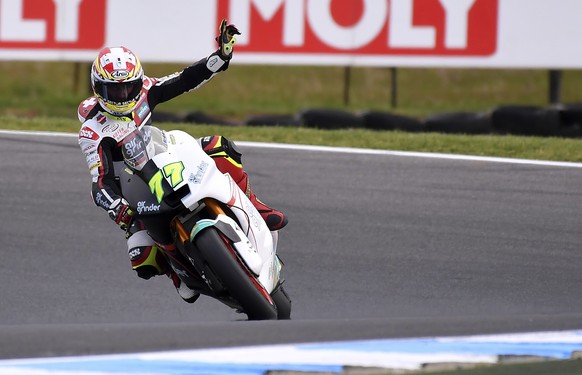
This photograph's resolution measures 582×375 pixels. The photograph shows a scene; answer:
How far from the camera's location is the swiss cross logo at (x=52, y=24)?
11766 millimetres

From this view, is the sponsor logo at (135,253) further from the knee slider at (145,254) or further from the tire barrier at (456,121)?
the tire barrier at (456,121)

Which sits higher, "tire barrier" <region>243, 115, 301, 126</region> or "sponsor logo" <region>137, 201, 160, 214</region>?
"sponsor logo" <region>137, 201, 160, 214</region>

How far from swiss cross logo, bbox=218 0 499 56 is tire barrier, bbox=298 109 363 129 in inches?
24.7

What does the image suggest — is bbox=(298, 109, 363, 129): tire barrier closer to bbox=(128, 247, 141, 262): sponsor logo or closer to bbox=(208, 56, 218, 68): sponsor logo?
bbox=(208, 56, 218, 68): sponsor logo

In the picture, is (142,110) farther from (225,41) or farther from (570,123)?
(570,123)

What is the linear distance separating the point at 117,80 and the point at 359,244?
100.0 inches

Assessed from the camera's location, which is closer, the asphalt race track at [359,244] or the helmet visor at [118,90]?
the helmet visor at [118,90]

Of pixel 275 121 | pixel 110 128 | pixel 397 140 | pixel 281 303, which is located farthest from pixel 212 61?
pixel 275 121

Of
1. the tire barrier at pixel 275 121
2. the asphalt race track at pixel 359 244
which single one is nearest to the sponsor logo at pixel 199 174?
the asphalt race track at pixel 359 244

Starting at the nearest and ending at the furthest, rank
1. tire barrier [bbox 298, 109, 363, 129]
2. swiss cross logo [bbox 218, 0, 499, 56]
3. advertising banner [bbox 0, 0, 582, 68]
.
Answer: advertising banner [bbox 0, 0, 582, 68] < swiss cross logo [bbox 218, 0, 499, 56] < tire barrier [bbox 298, 109, 363, 129]

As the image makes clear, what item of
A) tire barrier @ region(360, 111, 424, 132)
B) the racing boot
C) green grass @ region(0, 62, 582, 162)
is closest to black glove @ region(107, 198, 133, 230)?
the racing boot

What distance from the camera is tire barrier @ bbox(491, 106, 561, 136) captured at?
1040 cm

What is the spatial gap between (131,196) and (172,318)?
7.51 feet

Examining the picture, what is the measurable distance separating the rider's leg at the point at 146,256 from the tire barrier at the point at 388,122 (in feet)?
18.7
